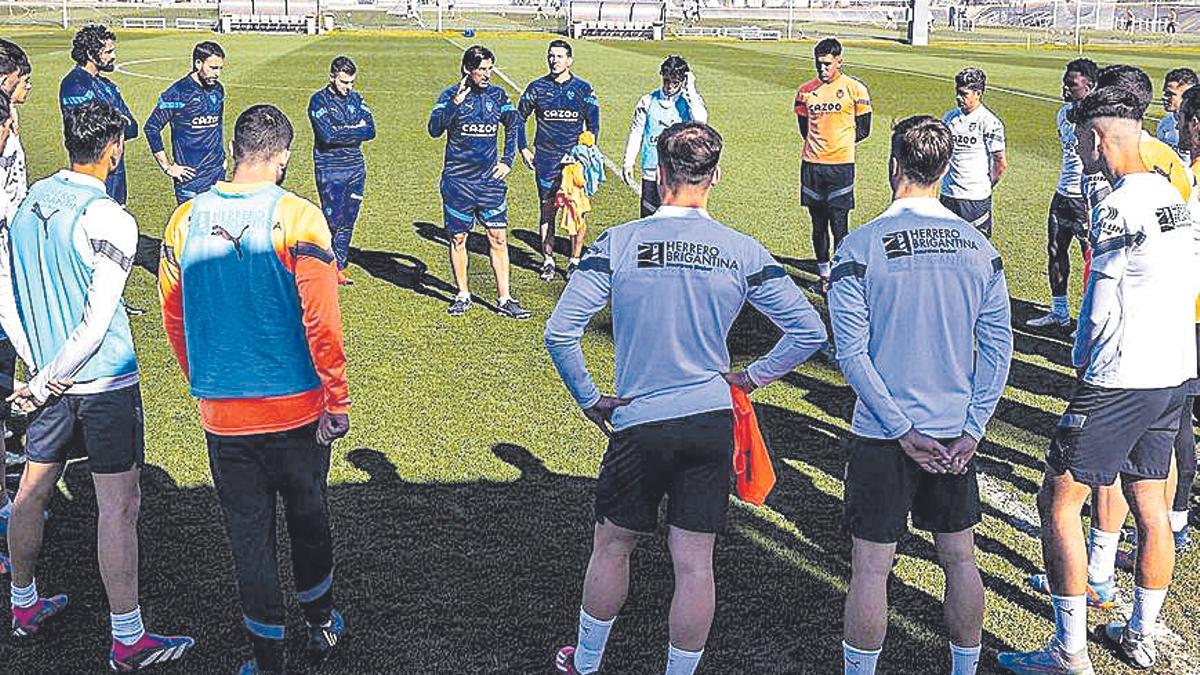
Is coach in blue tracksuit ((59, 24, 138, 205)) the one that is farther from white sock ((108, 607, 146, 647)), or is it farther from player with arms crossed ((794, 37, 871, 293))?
player with arms crossed ((794, 37, 871, 293))

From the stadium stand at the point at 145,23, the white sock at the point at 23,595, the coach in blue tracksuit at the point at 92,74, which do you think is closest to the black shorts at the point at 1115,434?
the white sock at the point at 23,595

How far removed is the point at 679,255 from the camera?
3887mm

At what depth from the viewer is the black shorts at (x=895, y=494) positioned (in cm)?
402

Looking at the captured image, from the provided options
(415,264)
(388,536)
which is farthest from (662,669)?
(415,264)

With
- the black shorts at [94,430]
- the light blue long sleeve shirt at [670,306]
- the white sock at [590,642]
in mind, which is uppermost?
the light blue long sleeve shirt at [670,306]

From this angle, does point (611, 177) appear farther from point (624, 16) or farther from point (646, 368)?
point (624, 16)

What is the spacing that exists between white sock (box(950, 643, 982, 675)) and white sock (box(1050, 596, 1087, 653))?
1.75 feet

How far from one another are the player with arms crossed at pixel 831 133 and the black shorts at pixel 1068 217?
5.30 ft

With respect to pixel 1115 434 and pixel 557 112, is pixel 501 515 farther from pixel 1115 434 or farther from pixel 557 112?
pixel 557 112

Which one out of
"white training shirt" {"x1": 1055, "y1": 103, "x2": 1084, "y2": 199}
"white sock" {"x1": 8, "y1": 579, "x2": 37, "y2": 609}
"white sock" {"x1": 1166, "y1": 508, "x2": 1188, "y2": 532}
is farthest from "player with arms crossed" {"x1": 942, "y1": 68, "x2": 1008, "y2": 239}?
"white sock" {"x1": 8, "y1": 579, "x2": 37, "y2": 609}

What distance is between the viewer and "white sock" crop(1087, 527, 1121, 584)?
4.95 meters

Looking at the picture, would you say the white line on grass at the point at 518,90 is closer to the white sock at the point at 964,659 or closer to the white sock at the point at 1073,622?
the white sock at the point at 1073,622

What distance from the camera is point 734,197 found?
14.9 meters

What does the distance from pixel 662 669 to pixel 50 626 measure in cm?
257
